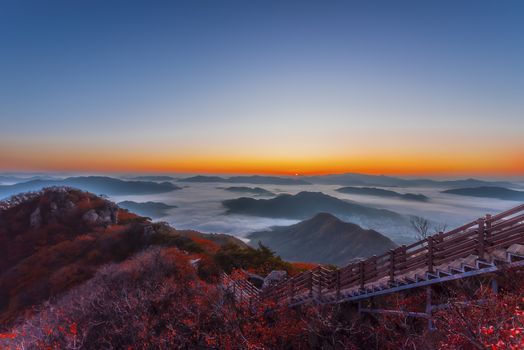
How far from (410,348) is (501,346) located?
6646mm

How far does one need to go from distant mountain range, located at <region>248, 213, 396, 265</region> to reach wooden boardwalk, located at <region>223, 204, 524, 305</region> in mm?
115165

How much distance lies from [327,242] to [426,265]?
160m

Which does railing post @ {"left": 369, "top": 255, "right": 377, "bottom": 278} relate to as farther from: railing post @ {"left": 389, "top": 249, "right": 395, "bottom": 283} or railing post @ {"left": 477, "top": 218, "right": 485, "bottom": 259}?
railing post @ {"left": 477, "top": 218, "right": 485, "bottom": 259}

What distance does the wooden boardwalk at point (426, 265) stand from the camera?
30.6 feet

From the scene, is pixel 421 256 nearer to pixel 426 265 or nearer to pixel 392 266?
pixel 426 265

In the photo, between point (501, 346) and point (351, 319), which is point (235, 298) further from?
point (501, 346)

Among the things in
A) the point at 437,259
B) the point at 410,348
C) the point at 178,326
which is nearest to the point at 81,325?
the point at 178,326

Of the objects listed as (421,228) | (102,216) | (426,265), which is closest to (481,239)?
(426,265)

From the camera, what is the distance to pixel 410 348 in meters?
12.7

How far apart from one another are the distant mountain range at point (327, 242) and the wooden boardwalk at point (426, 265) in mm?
115165

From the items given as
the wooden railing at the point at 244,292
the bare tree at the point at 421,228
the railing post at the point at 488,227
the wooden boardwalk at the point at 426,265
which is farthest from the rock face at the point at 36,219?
the railing post at the point at 488,227

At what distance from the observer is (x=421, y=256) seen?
1214 centimetres

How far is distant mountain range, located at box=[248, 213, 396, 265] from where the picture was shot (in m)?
142

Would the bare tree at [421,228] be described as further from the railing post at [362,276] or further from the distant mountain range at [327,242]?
the distant mountain range at [327,242]
